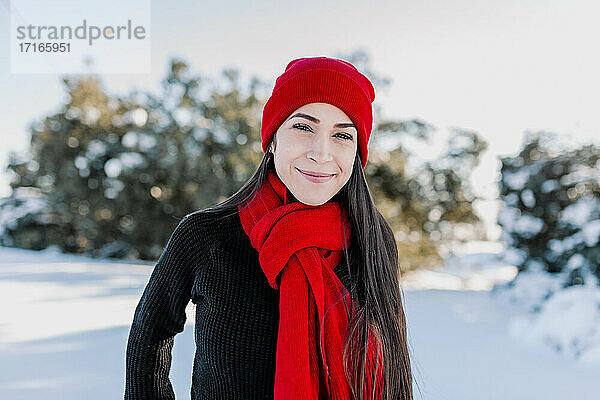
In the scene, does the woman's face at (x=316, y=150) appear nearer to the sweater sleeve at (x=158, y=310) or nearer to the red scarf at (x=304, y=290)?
the red scarf at (x=304, y=290)

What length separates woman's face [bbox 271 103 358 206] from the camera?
100 centimetres

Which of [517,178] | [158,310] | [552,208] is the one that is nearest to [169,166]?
[517,178]

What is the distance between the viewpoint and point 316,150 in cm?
100

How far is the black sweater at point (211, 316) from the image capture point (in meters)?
0.98

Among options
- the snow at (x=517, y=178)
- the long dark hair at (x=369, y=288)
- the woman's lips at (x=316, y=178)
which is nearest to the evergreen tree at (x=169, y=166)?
the snow at (x=517, y=178)

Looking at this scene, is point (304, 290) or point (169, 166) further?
point (169, 166)

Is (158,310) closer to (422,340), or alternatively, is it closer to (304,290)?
(304,290)

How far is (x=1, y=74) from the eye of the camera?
13.7 ft

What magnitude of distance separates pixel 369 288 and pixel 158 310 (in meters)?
0.39

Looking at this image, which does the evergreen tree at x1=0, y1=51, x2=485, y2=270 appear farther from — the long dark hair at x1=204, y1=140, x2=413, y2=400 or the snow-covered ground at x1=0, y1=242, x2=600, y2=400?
the long dark hair at x1=204, y1=140, x2=413, y2=400

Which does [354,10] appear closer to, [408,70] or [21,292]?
[408,70]

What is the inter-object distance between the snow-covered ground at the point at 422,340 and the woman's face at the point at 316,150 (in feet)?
4.87

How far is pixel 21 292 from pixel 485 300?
10.4 feet

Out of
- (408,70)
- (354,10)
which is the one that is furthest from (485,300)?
(354,10)
